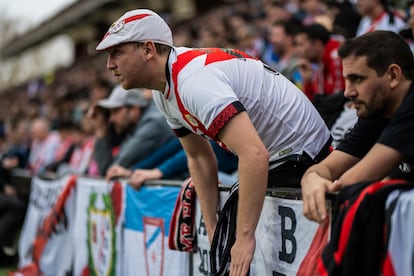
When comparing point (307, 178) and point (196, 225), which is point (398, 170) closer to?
point (307, 178)

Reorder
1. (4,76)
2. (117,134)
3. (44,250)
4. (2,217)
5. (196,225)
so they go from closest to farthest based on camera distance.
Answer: (196,225), (117,134), (44,250), (2,217), (4,76)

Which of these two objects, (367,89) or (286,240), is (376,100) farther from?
(286,240)

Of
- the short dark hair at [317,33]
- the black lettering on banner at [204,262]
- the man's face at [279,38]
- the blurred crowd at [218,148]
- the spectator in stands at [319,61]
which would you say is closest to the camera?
the black lettering on banner at [204,262]

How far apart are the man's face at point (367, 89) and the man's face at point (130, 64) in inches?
45.2

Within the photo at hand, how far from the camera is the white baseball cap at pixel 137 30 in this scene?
381cm

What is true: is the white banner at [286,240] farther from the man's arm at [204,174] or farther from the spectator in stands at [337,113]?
the spectator in stands at [337,113]

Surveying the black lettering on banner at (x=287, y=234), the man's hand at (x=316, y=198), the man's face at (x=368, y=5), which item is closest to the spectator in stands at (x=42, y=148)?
the man's face at (x=368, y=5)

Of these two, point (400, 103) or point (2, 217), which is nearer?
point (400, 103)

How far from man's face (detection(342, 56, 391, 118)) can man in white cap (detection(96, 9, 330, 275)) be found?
0.51 m

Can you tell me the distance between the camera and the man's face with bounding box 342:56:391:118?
3.17 meters

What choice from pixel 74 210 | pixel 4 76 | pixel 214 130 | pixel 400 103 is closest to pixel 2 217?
pixel 74 210

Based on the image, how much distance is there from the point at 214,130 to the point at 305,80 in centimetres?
336

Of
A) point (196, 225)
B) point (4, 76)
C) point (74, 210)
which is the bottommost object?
point (4, 76)

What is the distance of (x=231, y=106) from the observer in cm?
341
